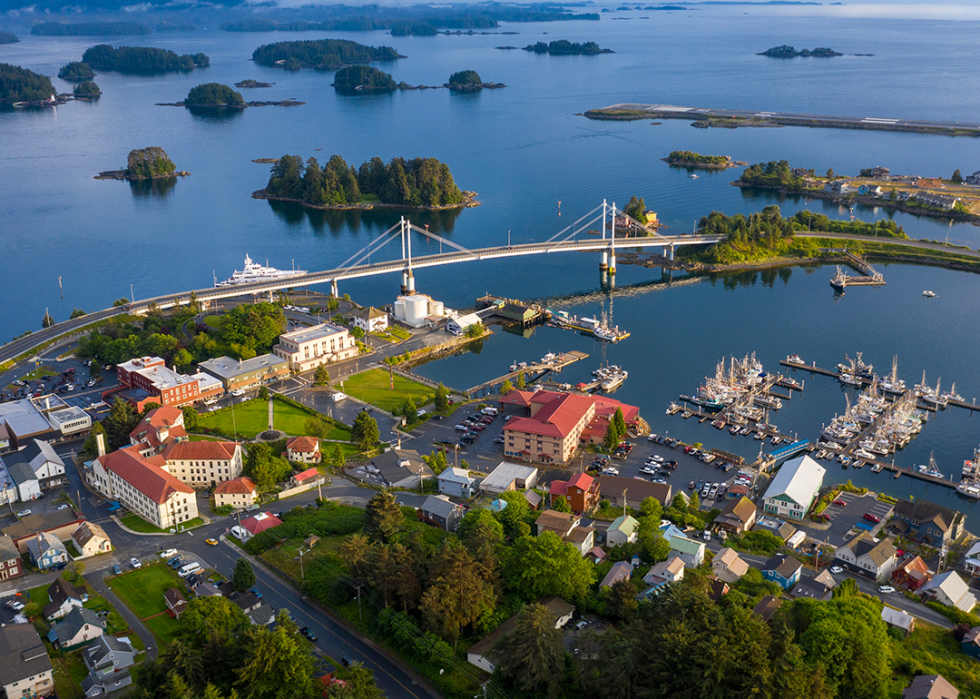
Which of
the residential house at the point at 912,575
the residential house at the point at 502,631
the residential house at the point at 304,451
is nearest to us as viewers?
the residential house at the point at 502,631

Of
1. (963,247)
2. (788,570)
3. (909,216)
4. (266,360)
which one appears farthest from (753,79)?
(788,570)

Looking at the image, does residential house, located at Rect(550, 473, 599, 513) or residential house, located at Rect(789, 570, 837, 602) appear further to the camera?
residential house, located at Rect(550, 473, 599, 513)

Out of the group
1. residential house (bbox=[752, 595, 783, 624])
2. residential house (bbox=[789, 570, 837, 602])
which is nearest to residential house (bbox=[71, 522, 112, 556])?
residential house (bbox=[752, 595, 783, 624])

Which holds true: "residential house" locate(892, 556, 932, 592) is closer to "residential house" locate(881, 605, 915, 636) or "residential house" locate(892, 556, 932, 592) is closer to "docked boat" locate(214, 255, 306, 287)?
"residential house" locate(881, 605, 915, 636)

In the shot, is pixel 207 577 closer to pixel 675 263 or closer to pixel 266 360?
pixel 266 360

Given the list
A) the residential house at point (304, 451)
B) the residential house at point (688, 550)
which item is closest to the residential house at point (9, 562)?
the residential house at point (304, 451)

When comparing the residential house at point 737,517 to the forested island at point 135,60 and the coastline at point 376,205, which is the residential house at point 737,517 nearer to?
the coastline at point 376,205
